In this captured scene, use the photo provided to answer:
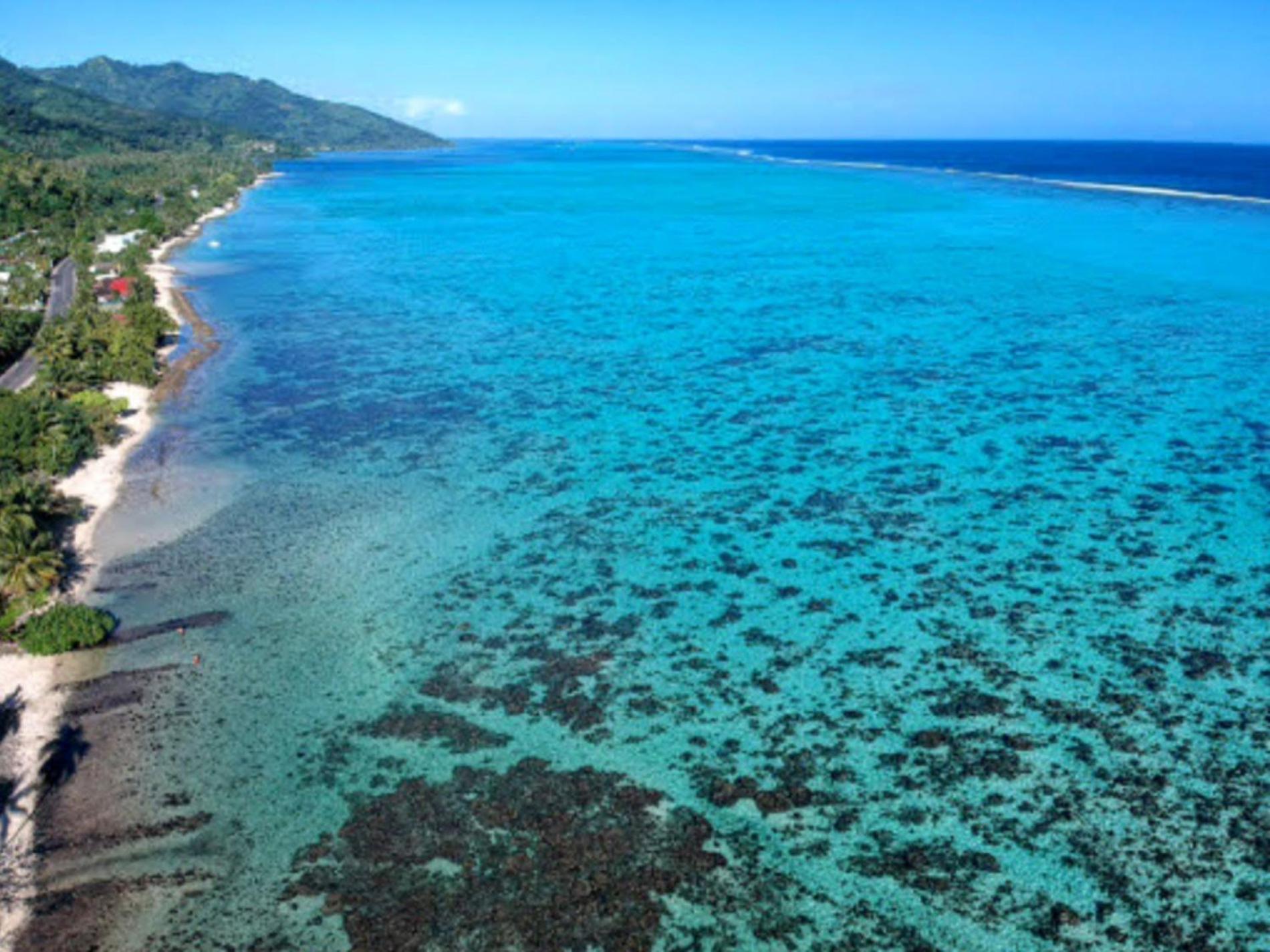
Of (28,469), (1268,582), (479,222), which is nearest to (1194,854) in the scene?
(1268,582)

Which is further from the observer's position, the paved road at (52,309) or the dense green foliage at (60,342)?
the paved road at (52,309)

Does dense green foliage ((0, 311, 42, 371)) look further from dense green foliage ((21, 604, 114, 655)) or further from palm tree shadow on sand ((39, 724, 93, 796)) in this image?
palm tree shadow on sand ((39, 724, 93, 796))

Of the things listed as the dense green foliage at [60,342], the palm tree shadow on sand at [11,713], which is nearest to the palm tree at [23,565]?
the dense green foliage at [60,342]

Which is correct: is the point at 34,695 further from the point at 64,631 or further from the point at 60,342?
the point at 60,342

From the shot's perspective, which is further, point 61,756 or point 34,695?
point 34,695

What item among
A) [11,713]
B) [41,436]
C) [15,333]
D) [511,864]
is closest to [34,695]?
[11,713]

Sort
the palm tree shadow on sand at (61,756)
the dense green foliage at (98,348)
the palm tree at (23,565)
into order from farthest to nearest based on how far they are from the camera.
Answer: the dense green foliage at (98,348), the palm tree at (23,565), the palm tree shadow on sand at (61,756)

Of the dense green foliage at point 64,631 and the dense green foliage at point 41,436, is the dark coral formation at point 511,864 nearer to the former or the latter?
the dense green foliage at point 64,631
